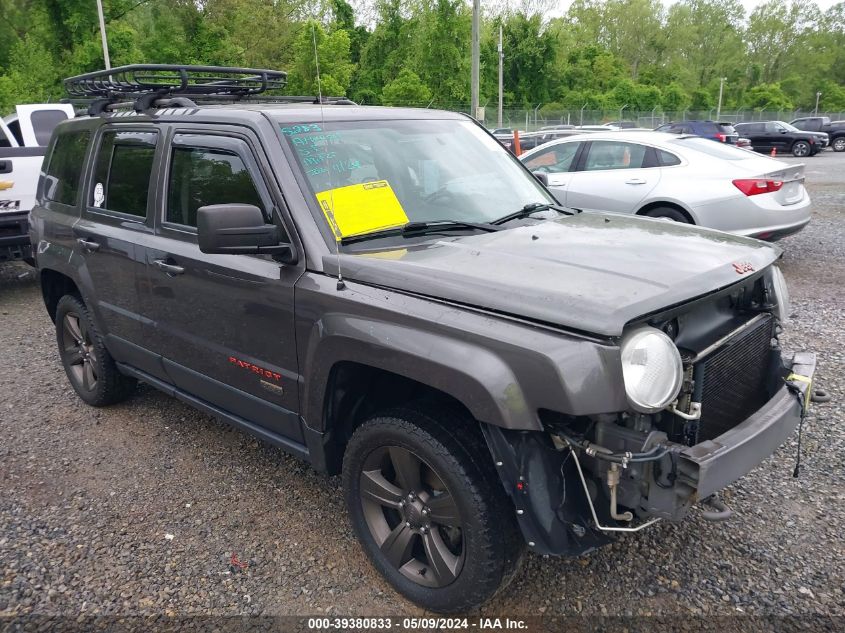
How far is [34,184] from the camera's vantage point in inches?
308

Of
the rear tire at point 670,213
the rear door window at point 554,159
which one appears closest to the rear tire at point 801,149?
the rear door window at point 554,159

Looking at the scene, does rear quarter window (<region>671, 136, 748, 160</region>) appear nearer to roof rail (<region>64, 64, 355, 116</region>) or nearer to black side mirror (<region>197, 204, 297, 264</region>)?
roof rail (<region>64, 64, 355, 116</region>)

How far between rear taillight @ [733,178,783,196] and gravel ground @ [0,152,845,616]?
324 centimetres

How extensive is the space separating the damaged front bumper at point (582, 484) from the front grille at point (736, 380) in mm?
128

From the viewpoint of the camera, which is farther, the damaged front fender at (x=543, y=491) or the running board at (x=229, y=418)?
the running board at (x=229, y=418)

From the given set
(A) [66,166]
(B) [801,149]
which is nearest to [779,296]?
(A) [66,166]

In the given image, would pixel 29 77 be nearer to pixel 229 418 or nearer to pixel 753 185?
pixel 753 185

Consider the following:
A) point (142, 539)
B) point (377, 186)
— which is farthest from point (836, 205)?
point (142, 539)

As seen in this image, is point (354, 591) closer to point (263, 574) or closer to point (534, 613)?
point (263, 574)

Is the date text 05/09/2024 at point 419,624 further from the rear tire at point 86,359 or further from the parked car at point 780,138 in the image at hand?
the parked car at point 780,138

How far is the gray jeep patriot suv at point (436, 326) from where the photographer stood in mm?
2229

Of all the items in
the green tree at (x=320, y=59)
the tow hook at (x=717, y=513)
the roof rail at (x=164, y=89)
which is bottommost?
the tow hook at (x=717, y=513)

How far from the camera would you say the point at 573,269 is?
101 inches

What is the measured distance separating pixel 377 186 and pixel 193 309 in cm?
116
